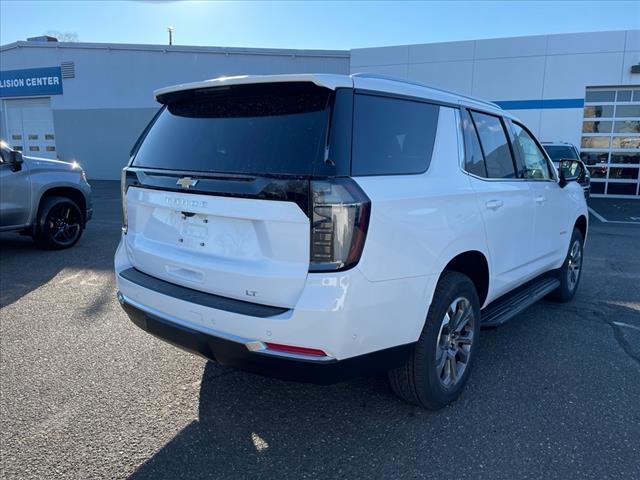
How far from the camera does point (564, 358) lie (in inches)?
157

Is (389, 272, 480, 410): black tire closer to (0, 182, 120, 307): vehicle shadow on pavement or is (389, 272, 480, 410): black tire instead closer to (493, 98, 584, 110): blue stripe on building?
(0, 182, 120, 307): vehicle shadow on pavement

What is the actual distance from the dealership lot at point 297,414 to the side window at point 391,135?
58.9 inches

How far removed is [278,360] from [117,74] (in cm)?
2222

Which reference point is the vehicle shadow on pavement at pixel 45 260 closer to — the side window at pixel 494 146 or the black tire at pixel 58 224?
the black tire at pixel 58 224

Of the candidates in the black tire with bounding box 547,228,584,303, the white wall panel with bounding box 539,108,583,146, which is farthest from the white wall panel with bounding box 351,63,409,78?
the black tire with bounding box 547,228,584,303

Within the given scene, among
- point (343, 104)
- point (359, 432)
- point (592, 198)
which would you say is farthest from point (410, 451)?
point (592, 198)

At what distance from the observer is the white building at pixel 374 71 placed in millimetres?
16797

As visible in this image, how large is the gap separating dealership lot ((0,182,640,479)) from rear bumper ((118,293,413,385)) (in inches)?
20.2

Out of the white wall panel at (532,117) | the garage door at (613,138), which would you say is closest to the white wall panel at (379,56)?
the white wall panel at (532,117)

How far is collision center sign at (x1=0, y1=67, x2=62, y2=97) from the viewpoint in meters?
22.4

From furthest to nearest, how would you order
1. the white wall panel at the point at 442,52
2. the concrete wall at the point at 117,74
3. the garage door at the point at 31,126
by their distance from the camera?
the garage door at the point at 31,126 < the concrete wall at the point at 117,74 < the white wall panel at the point at 442,52

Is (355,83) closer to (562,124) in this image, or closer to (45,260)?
(45,260)

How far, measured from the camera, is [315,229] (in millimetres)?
2391

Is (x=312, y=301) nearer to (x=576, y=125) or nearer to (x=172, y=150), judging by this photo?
(x=172, y=150)
